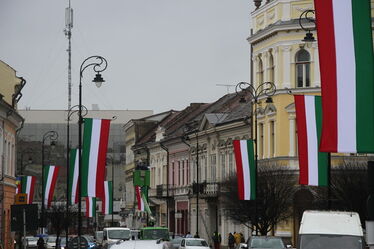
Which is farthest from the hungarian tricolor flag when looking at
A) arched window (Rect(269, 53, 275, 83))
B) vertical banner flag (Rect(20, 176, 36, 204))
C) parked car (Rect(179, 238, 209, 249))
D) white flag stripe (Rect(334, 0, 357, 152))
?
arched window (Rect(269, 53, 275, 83))

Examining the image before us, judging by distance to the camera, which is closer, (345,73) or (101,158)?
(345,73)

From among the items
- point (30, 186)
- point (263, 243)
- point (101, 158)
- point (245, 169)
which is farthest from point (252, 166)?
point (30, 186)

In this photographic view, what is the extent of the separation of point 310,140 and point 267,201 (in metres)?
22.4

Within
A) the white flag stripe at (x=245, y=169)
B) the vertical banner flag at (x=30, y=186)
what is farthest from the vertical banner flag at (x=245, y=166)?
the vertical banner flag at (x=30, y=186)

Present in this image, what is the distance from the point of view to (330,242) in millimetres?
27469

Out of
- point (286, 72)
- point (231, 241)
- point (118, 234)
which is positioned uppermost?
point (286, 72)

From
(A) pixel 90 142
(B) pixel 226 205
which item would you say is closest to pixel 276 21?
(B) pixel 226 205

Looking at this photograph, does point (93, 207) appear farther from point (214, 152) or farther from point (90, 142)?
point (214, 152)

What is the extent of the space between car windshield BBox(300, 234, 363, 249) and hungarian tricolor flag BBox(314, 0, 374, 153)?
6.54m

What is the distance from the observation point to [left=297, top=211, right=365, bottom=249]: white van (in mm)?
27422

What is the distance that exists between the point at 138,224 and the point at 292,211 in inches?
2062

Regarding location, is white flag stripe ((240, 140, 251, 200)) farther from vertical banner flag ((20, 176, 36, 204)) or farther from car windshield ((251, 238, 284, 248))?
vertical banner flag ((20, 176, 36, 204))

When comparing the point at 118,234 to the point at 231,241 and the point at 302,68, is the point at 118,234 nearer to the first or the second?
the point at 231,241

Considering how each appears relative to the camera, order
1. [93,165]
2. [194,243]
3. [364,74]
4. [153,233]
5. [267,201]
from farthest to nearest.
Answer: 1. [267,201]
2. [153,233]
3. [194,243]
4. [93,165]
5. [364,74]
